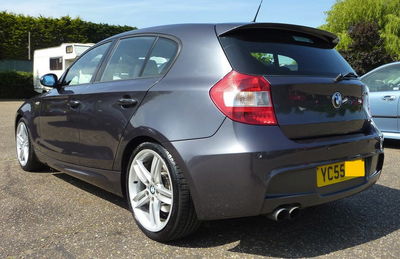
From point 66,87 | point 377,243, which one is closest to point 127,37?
point 66,87

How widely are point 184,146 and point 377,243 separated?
1.52m

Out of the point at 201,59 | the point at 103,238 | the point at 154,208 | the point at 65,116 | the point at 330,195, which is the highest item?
the point at 201,59

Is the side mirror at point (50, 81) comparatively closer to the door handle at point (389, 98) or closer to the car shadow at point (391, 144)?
the door handle at point (389, 98)

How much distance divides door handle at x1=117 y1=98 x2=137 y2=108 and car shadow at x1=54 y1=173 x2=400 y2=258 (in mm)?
1020

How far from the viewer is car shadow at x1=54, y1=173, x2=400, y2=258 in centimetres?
294

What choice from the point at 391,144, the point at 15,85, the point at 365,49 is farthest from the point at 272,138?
the point at 365,49

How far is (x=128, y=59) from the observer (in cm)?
355

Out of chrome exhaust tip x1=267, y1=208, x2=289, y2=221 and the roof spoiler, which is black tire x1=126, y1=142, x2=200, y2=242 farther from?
the roof spoiler

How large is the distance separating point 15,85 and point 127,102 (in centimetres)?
→ 2160

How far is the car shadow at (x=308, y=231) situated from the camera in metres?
2.94

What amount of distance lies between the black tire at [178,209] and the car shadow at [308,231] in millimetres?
130

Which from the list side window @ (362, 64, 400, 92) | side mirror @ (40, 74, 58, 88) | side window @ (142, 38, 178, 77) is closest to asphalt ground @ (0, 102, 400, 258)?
side mirror @ (40, 74, 58, 88)

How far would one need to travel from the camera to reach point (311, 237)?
3121 mm

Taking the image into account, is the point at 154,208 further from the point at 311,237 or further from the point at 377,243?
the point at 377,243
